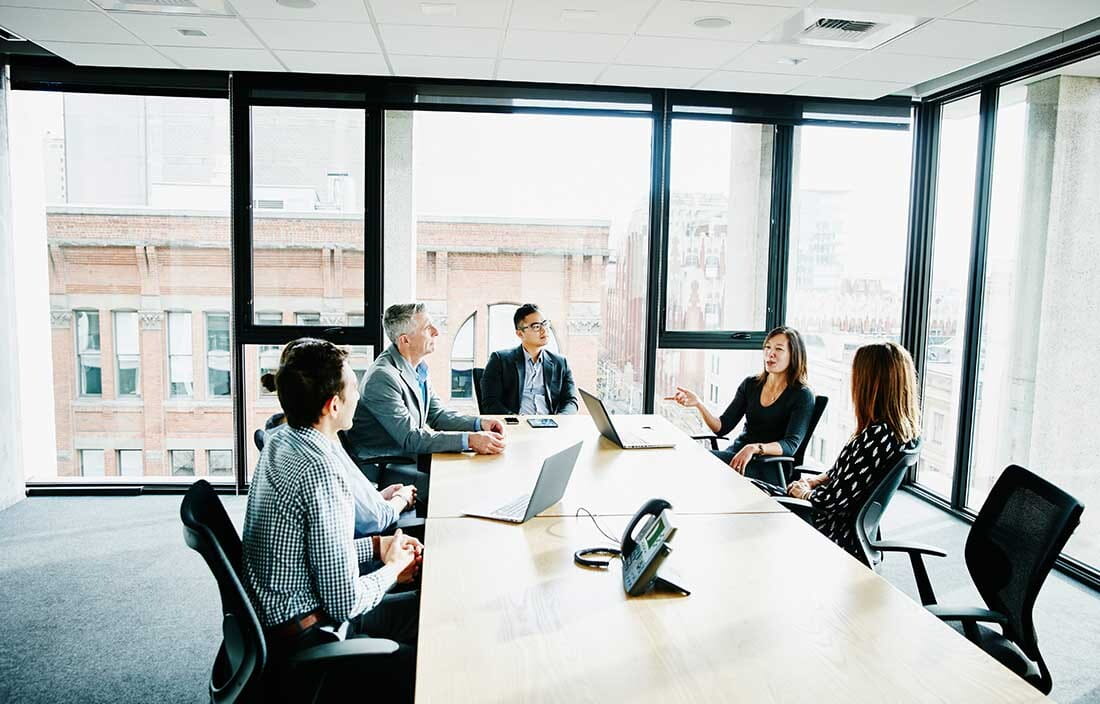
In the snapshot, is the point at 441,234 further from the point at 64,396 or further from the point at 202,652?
the point at 202,652

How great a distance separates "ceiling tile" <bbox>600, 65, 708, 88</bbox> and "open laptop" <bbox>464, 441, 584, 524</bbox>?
9.99 feet

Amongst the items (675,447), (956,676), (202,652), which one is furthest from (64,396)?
(956,676)

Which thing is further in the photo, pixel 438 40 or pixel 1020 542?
pixel 438 40

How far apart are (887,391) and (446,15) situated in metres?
2.69

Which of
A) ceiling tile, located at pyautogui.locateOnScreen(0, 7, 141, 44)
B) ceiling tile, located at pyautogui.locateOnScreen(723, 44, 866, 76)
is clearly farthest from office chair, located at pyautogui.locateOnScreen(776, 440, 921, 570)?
ceiling tile, located at pyautogui.locateOnScreen(0, 7, 141, 44)

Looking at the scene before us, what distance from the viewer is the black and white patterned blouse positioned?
3008 millimetres

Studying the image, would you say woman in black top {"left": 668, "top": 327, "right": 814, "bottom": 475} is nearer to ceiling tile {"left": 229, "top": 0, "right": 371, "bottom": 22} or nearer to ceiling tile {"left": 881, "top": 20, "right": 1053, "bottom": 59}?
ceiling tile {"left": 881, "top": 20, "right": 1053, "bottom": 59}

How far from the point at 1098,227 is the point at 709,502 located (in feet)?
9.99

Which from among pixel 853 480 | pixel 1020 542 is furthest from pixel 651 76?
pixel 1020 542

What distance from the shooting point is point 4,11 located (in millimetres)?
3973

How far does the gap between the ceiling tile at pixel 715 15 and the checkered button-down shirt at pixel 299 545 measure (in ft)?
9.00

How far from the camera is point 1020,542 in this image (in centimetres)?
234

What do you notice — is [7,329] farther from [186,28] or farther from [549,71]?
[549,71]

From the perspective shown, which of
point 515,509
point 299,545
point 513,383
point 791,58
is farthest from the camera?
point 513,383
